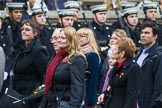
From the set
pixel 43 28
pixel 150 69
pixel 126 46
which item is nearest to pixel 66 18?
pixel 43 28

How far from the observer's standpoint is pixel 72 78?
25.6 feet

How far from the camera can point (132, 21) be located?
13.9 meters

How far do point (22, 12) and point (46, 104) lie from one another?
526 centimetres

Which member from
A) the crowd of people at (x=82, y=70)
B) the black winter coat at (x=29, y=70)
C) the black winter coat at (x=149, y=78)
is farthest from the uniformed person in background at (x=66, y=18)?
the black winter coat at (x=149, y=78)

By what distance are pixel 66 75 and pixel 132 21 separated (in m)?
6.22

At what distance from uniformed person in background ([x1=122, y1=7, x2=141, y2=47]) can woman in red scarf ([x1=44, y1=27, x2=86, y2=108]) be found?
18.3ft

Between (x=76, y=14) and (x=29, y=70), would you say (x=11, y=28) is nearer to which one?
(x=76, y=14)

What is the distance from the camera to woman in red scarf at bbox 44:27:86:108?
7785mm

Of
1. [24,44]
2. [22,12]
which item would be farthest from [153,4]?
[24,44]

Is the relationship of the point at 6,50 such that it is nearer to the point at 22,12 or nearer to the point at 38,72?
the point at 22,12

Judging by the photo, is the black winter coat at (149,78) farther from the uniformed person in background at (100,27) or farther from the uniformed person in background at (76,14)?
the uniformed person in background at (76,14)

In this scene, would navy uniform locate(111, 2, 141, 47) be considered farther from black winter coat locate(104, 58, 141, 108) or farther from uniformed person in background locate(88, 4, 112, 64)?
black winter coat locate(104, 58, 141, 108)

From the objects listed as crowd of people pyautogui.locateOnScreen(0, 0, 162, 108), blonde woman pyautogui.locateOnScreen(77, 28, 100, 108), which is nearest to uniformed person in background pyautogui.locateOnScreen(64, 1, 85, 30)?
crowd of people pyautogui.locateOnScreen(0, 0, 162, 108)

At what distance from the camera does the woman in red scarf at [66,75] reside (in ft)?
25.5
